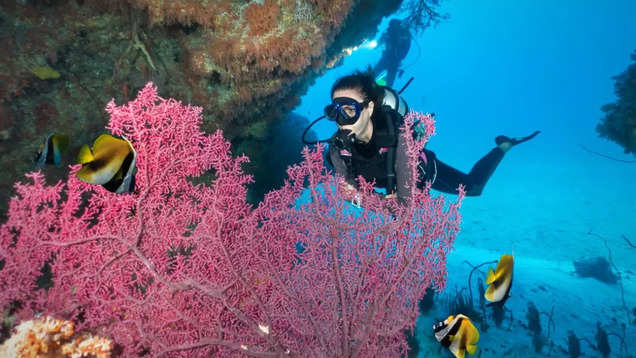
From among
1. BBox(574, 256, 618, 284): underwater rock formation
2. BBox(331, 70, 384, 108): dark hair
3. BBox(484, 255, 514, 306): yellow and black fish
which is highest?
BBox(574, 256, 618, 284): underwater rock formation

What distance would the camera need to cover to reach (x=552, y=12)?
Result: 95.4 metres

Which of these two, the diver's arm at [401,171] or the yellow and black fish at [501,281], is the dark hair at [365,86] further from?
the yellow and black fish at [501,281]

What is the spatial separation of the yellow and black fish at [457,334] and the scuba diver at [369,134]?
1293 mm

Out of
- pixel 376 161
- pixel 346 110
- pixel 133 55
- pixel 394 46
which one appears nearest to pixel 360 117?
pixel 346 110

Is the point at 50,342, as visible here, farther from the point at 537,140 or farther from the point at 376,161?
the point at 537,140

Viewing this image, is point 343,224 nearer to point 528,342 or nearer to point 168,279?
point 168,279

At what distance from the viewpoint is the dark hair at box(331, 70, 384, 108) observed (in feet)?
11.9

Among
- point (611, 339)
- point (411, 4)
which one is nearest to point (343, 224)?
point (611, 339)

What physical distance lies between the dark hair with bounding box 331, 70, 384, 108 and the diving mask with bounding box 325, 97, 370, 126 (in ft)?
0.38

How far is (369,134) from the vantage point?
3.72 meters

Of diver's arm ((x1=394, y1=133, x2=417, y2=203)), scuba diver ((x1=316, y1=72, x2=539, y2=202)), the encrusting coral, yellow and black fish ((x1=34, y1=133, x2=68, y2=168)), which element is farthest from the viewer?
scuba diver ((x1=316, y1=72, x2=539, y2=202))

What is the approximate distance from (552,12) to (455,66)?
1485 inches

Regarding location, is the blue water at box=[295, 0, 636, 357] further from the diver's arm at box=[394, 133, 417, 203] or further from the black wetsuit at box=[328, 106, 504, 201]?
the diver's arm at box=[394, 133, 417, 203]

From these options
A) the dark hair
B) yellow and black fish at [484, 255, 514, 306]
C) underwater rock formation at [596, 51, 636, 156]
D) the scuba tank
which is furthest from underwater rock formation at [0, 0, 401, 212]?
underwater rock formation at [596, 51, 636, 156]
